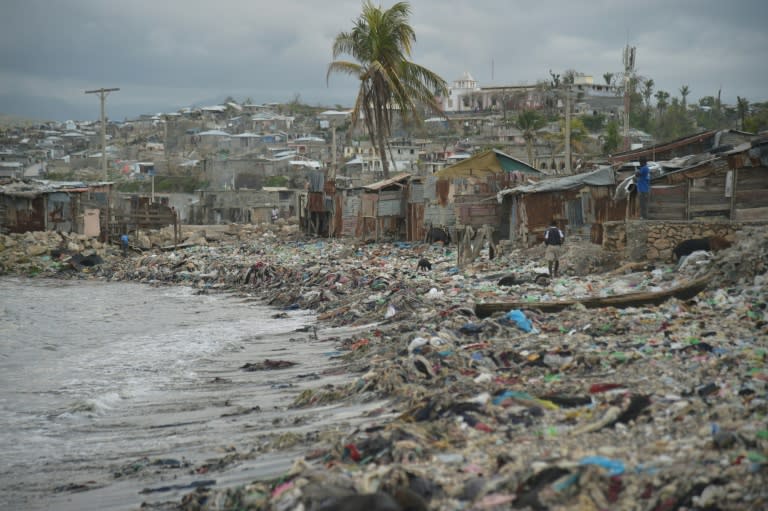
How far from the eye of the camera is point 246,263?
984 inches

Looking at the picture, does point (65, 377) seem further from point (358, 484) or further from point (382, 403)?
point (358, 484)

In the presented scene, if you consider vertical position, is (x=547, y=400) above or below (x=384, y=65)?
below

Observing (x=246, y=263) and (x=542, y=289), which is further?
(x=246, y=263)

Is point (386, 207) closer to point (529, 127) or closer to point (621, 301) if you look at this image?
point (621, 301)

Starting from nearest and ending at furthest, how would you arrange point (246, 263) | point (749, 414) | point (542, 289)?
point (749, 414), point (542, 289), point (246, 263)

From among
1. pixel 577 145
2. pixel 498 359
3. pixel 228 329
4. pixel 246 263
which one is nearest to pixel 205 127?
pixel 577 145

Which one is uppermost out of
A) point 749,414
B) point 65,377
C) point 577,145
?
point 577,145

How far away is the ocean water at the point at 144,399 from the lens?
252 inches

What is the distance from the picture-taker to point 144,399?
9.46 m

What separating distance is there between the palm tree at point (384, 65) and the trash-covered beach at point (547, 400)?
15.3 metres

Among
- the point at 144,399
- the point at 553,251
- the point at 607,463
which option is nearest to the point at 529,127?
the point at 553,251

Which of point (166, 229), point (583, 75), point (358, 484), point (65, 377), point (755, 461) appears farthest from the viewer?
point (583, 75)

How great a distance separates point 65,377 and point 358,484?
785 cm

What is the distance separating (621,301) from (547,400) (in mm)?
4458
